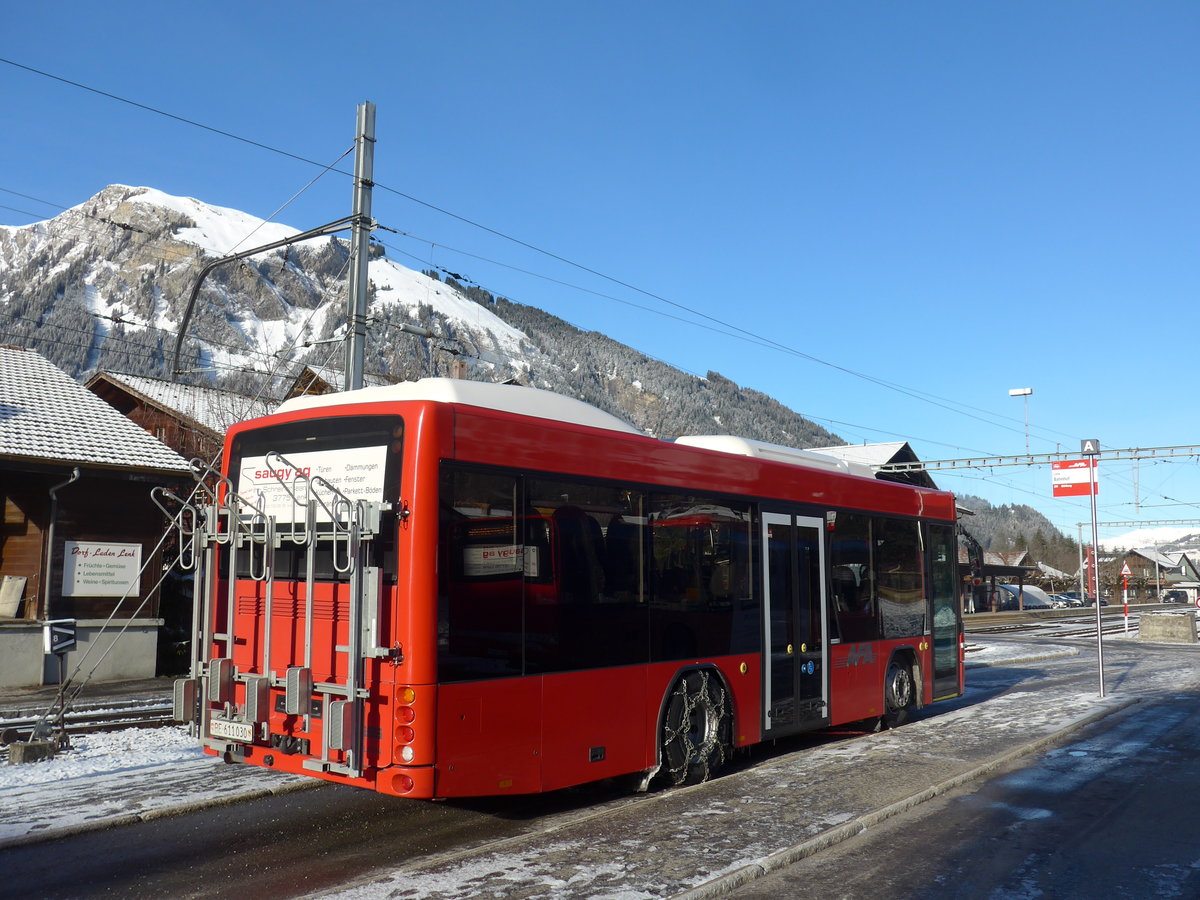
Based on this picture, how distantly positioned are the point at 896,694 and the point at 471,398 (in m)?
7.77

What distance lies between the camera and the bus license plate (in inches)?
294

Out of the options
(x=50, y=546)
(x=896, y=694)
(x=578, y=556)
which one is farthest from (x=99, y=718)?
(x=896, y=694)

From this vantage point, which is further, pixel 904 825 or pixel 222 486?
pixel 222 486

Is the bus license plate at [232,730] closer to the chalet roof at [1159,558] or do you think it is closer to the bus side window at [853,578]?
the bus side window at [853,578]

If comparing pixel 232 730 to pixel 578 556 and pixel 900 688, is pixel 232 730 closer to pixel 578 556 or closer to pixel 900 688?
pixel 578 556

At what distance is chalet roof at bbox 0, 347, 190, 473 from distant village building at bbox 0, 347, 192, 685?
0.10 feet

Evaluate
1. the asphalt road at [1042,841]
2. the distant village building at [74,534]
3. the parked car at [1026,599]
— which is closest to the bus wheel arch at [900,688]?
the asphalt road at [1042,841]

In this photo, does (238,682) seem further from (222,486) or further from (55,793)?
(55,793)

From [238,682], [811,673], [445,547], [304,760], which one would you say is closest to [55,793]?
[238,682]

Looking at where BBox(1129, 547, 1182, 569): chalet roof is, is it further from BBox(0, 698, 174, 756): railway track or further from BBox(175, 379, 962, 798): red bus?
BBox(175, 379, 962, 798): red bus

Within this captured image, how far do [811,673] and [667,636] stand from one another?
277 centimetres

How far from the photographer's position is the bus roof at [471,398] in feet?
24.6

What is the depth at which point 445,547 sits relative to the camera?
689cm

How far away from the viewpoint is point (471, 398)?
7.60 metres
